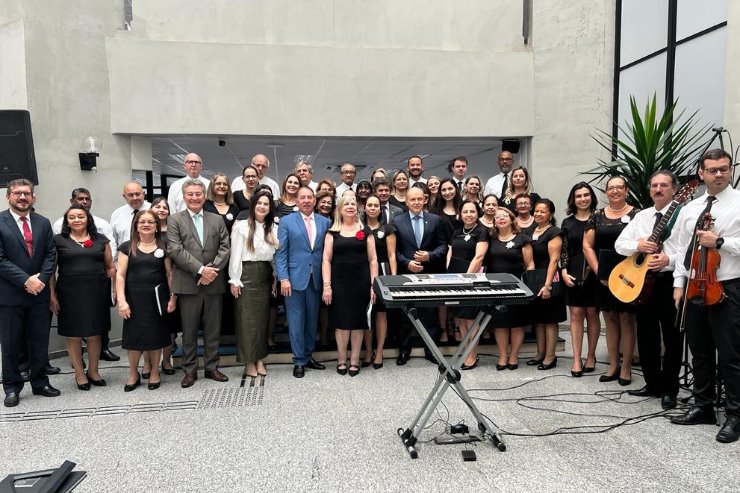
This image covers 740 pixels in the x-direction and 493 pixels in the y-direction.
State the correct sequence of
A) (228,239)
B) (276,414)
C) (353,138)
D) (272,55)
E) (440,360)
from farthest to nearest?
(353,138) < (272,55) < (228,239) < (276,414) < (440,360)

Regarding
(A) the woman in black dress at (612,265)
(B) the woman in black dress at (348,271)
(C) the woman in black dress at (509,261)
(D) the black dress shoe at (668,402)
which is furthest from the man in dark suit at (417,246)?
(D) the black dress shoe at (668,402)

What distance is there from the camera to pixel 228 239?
15.9ft

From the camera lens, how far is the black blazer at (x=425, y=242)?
204 inches

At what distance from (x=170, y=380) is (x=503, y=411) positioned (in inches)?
118

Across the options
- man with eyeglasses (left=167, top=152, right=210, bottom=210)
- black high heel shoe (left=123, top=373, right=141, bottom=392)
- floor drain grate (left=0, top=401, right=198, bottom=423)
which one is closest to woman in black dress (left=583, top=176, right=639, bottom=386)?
floor drain grate (left=0, top=401, right=198, bottom=423)

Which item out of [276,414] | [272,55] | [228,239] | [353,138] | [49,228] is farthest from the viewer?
[353,138]

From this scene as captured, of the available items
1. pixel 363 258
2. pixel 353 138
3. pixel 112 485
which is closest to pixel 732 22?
pixel 363 258

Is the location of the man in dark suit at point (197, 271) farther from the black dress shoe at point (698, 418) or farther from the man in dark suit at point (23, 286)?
the black dress shoe at point (698, 418)

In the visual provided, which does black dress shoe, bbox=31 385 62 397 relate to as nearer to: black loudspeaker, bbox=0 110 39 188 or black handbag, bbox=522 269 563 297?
black loudspeaker, bbox=0 110 39 188

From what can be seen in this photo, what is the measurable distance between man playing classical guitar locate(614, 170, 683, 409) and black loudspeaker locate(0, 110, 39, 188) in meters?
5.23

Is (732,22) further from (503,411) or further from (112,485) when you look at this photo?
(112,485)

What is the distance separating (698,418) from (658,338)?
0.73 m

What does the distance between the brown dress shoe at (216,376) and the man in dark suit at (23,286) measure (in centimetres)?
126

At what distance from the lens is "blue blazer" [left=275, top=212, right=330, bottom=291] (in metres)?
4.84
